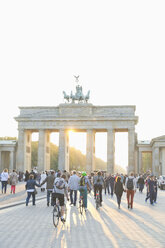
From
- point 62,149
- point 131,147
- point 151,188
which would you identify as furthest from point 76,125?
point 151,188

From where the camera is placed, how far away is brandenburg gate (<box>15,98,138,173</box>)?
71.3 m

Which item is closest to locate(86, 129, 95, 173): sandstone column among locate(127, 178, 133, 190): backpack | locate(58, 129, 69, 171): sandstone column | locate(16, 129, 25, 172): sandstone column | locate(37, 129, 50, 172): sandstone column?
locate(58, 129, 69, 171): sandstone column

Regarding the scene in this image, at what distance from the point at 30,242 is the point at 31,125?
6407 centimetres

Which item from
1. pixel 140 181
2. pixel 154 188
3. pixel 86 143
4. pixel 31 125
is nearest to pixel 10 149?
pixel 31 125

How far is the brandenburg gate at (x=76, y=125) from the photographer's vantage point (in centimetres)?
7131

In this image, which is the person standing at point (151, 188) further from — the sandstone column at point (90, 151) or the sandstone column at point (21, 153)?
the sandstone column at point (21, 153)

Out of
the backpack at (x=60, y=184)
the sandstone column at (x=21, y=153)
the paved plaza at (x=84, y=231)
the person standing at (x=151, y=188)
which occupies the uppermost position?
the sandstone column at (x=21, y=153)

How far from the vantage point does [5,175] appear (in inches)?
1217

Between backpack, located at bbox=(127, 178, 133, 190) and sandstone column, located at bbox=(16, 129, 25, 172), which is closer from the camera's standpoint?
backpack, located at bbox=(127, 178, 133, 190)

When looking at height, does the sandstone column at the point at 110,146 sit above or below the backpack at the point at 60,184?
above

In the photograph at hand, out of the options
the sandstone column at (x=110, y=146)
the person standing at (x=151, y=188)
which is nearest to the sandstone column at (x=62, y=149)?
the sandstone column at (x=110, y=146)

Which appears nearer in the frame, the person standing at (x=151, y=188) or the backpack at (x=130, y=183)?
the backpack at (x=130, y=183)

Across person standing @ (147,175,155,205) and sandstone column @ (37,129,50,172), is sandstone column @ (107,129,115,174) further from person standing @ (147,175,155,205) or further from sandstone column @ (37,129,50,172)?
person standing @ (147,175,155,205)

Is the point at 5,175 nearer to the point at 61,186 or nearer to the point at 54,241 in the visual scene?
the point at 61,186
